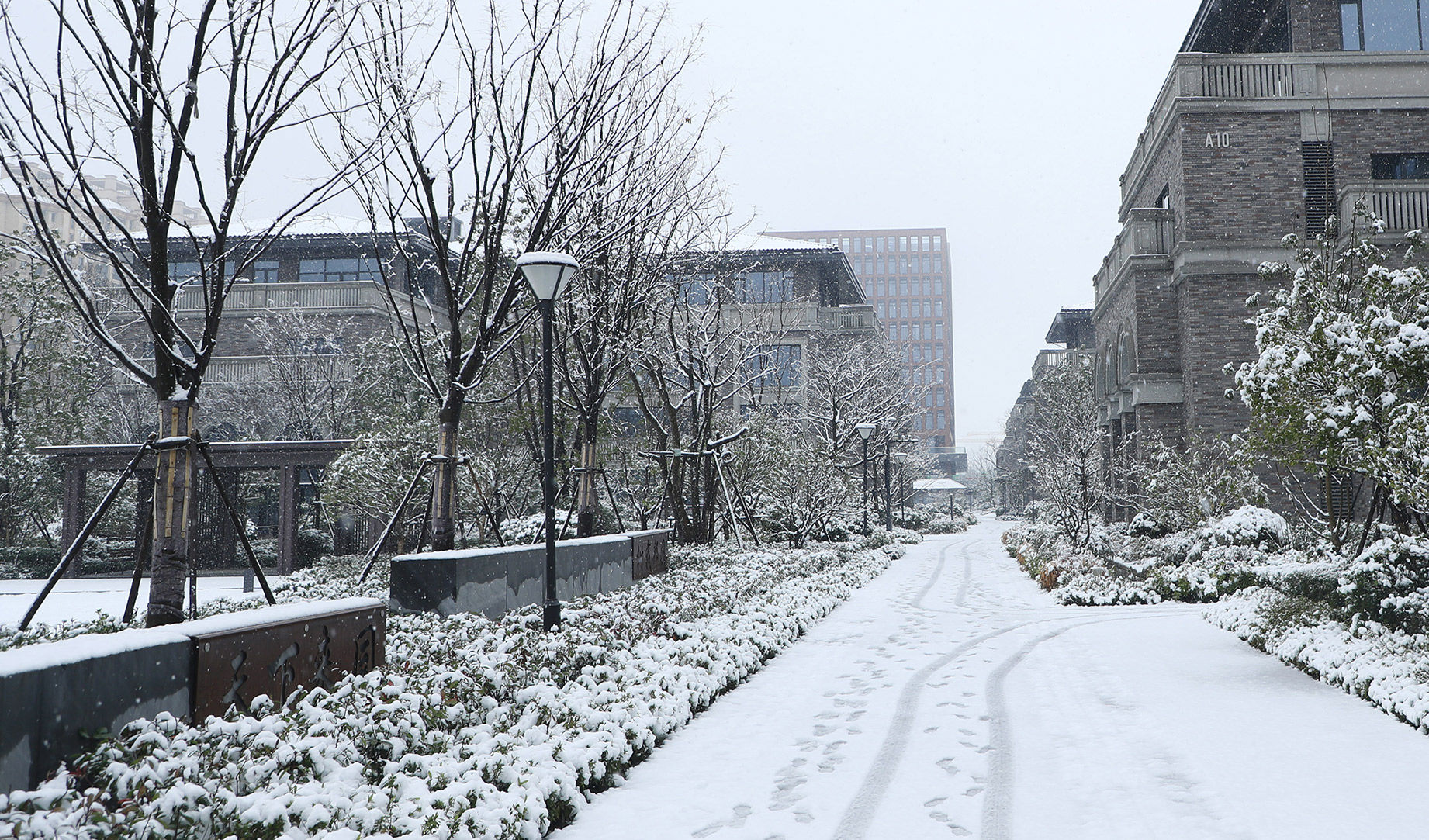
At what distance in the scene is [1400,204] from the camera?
20.0 meters

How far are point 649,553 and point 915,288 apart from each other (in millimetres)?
127095

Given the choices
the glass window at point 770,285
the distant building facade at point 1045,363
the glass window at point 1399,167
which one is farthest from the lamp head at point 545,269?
the distant building facade at point 1045,363

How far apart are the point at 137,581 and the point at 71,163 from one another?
3.63 meters

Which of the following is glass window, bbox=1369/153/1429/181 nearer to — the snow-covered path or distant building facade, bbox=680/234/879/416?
the snow-covered path

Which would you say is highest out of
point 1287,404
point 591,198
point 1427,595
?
point 591,198

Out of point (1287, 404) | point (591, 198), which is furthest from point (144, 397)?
point (1287, 404)

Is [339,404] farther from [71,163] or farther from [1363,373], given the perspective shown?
[1363,373]

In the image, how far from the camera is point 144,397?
33.0m

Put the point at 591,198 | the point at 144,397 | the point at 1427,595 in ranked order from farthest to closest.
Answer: the point at 144,397 → the point at 591,198 → the point at 1427,595

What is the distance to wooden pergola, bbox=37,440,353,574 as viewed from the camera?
827 inches

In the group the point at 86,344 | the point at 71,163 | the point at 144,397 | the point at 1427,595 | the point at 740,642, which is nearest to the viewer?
the point at 1427,595

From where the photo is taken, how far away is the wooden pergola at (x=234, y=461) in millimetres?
21000

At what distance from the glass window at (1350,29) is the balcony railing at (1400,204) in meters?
4.11

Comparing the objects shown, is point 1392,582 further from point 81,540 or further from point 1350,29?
point 1350,29
